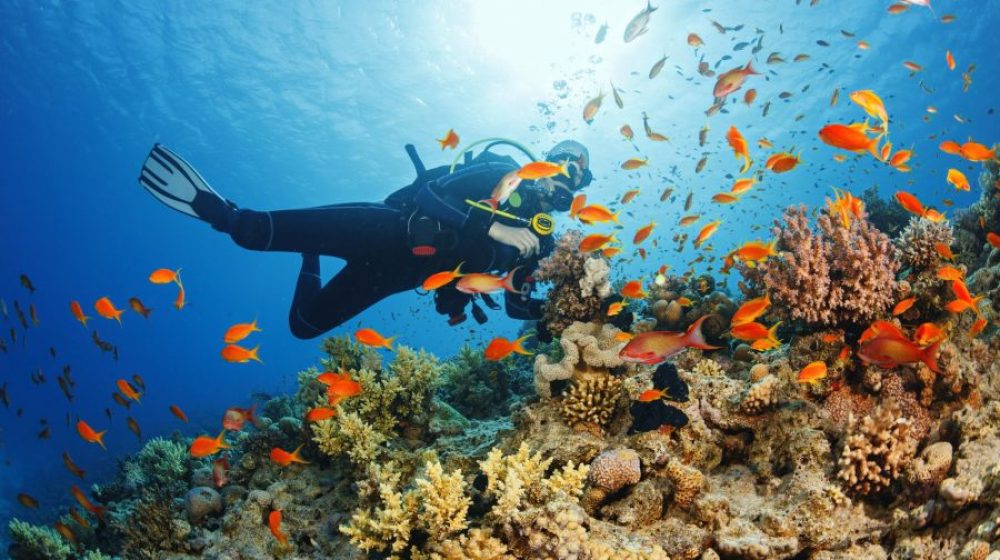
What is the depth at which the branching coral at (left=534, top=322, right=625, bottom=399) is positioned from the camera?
14.2 feet

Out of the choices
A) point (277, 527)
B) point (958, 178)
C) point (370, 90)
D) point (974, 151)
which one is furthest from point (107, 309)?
point (370, 90)

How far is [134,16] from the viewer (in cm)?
2261

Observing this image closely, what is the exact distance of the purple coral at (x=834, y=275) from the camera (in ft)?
13.1

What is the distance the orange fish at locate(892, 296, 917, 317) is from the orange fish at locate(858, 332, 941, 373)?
1225mm

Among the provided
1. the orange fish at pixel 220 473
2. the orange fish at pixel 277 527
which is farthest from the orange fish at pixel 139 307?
the orange fish at pixel 277 527

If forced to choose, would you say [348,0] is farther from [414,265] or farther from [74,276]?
[74,276]

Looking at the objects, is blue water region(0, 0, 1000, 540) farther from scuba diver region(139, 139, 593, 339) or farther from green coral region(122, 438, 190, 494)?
green coral region(122, 438, 190, 494)

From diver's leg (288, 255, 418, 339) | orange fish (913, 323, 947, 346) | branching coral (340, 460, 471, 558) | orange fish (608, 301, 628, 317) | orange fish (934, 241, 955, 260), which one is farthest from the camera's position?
diver's leg (288, 255, 418, 339)

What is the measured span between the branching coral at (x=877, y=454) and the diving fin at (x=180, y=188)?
7549 millimetres

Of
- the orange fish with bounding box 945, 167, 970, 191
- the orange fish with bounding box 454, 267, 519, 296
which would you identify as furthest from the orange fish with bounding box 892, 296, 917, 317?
the orange fish with bounding box 454, 267, 519, 296

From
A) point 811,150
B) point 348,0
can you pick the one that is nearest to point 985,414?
point 348,0

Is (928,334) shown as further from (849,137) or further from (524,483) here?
(524,483)

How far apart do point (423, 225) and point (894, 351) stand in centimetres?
526

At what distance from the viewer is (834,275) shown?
421 cm
